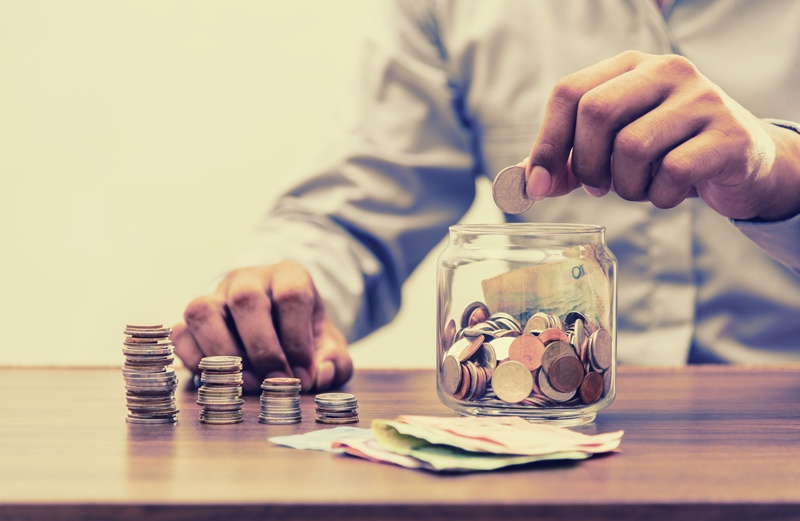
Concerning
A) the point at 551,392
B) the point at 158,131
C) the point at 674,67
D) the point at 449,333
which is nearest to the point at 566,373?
the point at 551,392

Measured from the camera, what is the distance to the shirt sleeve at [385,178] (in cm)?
167

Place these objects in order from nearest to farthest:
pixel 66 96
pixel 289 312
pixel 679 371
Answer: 1. pixel 289 312
2. pixel 679 371
3. pixel 66 96

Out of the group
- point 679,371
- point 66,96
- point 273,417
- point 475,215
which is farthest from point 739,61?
point 66,96

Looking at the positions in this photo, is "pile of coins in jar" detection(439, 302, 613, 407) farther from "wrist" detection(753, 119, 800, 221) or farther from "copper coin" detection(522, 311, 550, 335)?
"wrist" detection(753, 119, 800, 221)

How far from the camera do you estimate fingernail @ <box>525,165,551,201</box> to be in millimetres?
913

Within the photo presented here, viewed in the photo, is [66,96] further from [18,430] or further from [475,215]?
[18,430]

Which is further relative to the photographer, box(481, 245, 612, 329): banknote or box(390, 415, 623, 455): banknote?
box(481, 245, 612, 329): banknote

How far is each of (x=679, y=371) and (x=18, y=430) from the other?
86cm

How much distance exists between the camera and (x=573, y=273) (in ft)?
2.84

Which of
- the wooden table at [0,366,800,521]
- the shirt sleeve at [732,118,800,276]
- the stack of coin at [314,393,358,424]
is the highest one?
the shirt sleeve at [732,118,800,276]

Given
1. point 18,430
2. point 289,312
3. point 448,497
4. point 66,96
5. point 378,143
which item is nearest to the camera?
point 448,497

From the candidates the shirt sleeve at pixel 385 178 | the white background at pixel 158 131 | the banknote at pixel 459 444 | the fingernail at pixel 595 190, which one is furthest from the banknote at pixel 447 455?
the white background at pixel 158 131

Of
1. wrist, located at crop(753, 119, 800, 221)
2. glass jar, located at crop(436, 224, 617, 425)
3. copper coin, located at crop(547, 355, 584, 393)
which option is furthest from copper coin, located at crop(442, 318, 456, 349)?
wrist, located at crop(753, 119, 800, 221)

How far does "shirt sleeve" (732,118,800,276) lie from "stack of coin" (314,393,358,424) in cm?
60
